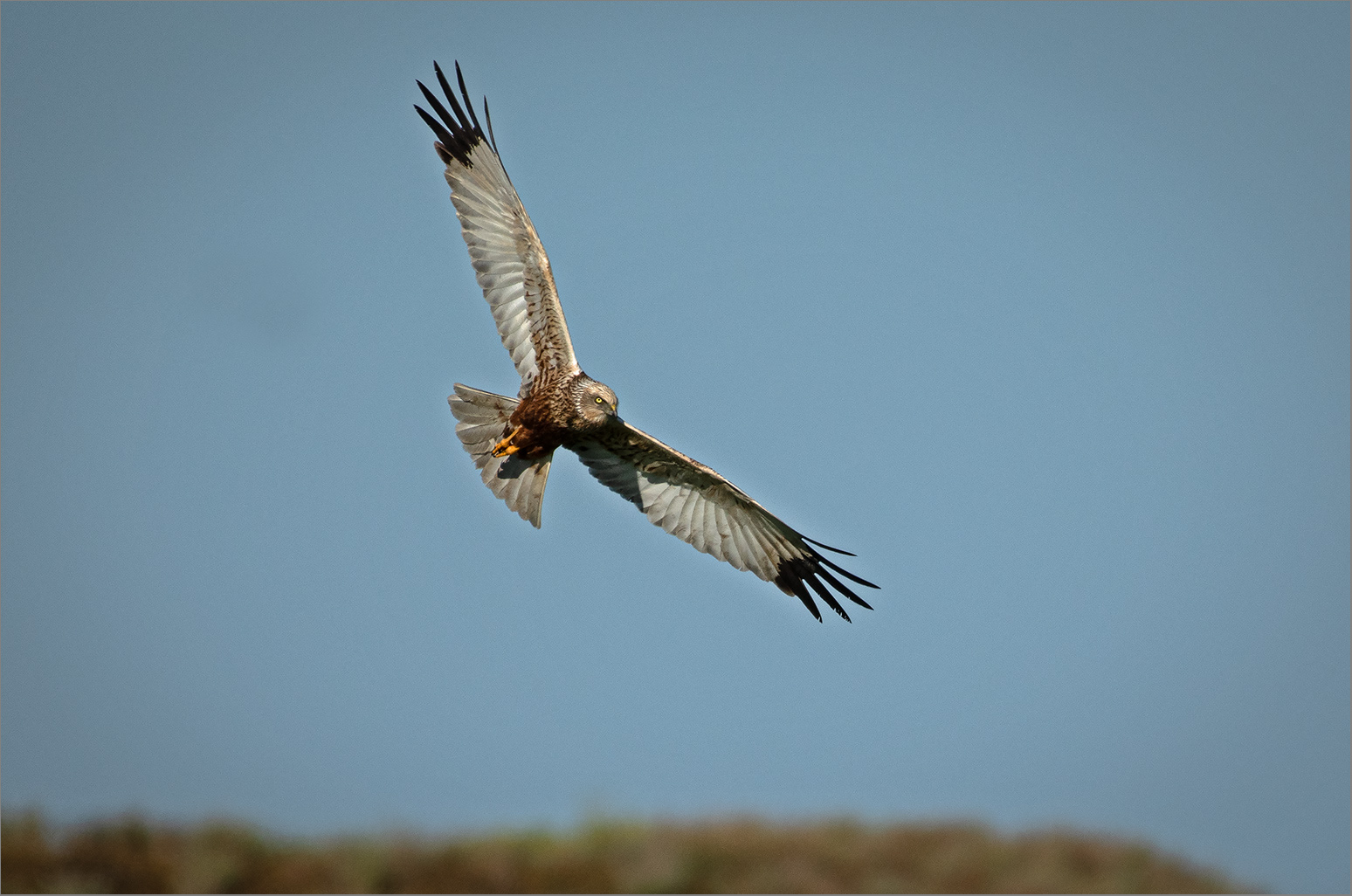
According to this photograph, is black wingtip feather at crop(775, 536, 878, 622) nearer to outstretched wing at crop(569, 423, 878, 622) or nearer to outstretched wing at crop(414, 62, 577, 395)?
outstretched wing at crop(569, 423, 878, 622)

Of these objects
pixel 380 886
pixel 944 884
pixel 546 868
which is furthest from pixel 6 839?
pixel 944 884

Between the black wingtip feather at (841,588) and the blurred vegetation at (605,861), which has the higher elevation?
the black wingtip feather at (841,588)

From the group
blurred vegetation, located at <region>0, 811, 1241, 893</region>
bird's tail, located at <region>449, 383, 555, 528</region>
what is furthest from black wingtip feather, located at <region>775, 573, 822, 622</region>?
blurred vegetation, located at <region>0, 811, 1241, 893</region>

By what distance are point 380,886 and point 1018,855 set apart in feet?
19.8

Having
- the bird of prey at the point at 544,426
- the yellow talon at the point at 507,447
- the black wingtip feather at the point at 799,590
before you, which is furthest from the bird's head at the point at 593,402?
the black wingtip feather at the point at 799,590

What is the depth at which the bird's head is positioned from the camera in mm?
6730

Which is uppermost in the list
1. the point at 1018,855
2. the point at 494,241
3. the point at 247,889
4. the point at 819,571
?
the point at 494,241

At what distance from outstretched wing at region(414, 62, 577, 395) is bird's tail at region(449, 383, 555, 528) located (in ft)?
0.81

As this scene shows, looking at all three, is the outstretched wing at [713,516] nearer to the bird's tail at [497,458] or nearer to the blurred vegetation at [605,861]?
the bird's tail at [497,458]

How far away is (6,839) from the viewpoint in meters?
9.16

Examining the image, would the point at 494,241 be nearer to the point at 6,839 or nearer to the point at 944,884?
the point at 6,839

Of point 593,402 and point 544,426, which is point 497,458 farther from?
point 593,402

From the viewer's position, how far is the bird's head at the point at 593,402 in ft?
22.1

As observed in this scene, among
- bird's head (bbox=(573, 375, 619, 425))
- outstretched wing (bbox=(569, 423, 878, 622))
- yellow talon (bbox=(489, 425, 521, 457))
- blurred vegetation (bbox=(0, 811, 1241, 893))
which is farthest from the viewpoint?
blurred vegetation (bbox=(0, 811, 1241, 893))
